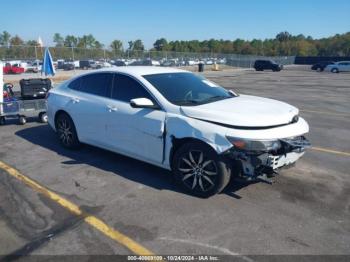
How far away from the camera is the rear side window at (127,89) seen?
17.0 feet

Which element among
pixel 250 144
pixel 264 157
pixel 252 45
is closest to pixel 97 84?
pixel 250 144

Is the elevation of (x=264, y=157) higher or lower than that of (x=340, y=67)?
higher

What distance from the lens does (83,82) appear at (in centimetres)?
632

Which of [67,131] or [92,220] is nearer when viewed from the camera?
[92,220]

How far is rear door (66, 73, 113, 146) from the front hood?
167 centimetres

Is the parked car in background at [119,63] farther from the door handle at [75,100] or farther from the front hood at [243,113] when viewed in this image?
the front hood at [243,113]

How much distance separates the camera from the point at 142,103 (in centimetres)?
481

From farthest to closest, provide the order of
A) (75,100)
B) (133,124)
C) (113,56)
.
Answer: (113,56) → (75,100) → (133,124)

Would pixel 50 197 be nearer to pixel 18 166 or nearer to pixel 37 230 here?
pixel 37 230

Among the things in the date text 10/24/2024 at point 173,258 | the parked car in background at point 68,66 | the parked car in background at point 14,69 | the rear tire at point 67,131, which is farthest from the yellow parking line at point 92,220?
the parked car in background at point 14,69

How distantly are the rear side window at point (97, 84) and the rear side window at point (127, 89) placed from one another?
169 millimetres

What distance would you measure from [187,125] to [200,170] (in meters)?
0.60

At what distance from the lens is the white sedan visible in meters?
4.22

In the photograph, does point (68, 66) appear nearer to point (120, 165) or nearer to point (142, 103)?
point (120, 165)
